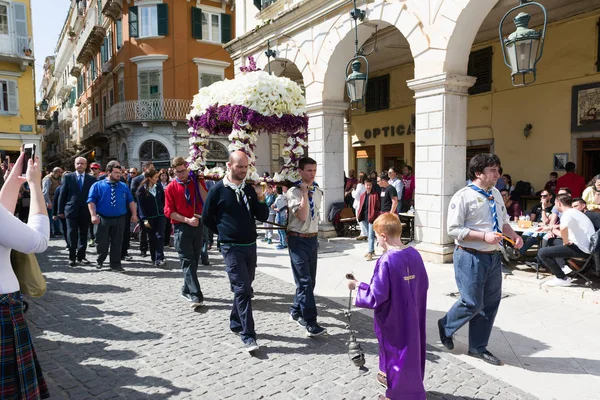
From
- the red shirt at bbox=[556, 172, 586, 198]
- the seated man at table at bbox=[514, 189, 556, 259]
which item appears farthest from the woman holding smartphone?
the red shirt at bbox=[556, 172, 586, 198]

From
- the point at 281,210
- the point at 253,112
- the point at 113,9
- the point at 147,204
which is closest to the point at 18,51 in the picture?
the point at 113,9

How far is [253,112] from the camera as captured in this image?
16.3ft

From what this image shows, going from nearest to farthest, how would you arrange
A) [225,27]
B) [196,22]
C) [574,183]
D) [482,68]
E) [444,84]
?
[444,84] → [574,183] → [482,68] → [196,22] → [225,27]

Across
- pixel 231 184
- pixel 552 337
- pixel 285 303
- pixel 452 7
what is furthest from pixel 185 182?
pixel 452 7

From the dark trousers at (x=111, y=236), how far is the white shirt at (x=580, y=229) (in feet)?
24.0

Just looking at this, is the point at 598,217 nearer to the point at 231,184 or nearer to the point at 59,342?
the point at 231,184

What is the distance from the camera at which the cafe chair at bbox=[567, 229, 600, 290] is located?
19.1 feet

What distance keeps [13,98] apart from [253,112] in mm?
22891

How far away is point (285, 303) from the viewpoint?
5930 millimetres

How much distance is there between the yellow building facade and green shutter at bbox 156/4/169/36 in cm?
676

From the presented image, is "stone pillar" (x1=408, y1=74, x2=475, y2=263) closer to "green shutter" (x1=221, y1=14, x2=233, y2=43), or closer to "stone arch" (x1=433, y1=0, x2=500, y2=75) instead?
"stone arch" (x1=433, y1=0, x2=500, y2=75)

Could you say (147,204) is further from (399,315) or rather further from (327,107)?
(399,315)

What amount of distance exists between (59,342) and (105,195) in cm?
351

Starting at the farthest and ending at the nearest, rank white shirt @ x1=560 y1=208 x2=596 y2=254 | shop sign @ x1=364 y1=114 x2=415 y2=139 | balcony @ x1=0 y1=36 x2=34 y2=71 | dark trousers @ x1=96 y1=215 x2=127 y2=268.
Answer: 1. balcony @ x1=0 y1=36 x2=34 y2=71
2. shop sign @ x1=364 y1=114 x2=415 y2=139
3. dark trousers @ x1=96 y1=215 x2=127 y2=268
4. white shirt @ x1=560 y1=208 x2=596 y2=254
